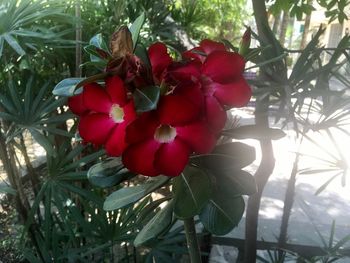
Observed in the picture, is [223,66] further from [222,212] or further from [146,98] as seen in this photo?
[222,212]

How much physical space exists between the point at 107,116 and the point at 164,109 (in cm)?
11

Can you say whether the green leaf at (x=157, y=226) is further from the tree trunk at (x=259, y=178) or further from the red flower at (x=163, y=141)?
the tree trunk at (x=259, y=178)

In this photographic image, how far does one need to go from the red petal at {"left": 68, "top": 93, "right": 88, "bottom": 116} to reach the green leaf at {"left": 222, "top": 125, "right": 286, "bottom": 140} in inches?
9.8

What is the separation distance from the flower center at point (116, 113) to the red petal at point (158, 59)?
0.08m

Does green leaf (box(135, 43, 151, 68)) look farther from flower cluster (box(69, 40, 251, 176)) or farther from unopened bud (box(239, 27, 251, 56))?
unopened bud (box(239, 27, 251, 56))

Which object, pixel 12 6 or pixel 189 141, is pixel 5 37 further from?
pixel 189 141

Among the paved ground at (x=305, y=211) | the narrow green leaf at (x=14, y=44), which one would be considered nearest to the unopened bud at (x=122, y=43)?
the narrow green leaf at (x=14, y=44)

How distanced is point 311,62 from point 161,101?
2.97ft

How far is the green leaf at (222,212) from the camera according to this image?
661mm

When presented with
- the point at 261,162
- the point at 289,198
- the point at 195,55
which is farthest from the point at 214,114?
the point at 289,198

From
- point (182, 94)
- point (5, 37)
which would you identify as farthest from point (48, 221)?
point (182, 94)

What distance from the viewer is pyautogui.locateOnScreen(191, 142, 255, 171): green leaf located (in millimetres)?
665

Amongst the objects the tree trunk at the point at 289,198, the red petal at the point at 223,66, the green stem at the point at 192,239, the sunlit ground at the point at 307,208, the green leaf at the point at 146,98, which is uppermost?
the red petal at the point at 223,66

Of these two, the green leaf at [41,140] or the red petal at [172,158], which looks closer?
the red petal at [172,158]
